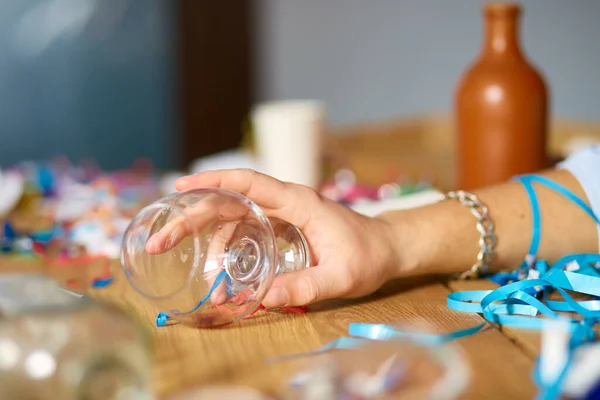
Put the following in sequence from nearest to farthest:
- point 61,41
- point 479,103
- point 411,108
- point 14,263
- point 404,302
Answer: point 404,302 → point 14,263 → point 479,103 → point 61,41 → point 411,108

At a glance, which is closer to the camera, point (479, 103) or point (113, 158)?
point (479, 103)

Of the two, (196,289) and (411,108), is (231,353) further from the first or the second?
(411,108)

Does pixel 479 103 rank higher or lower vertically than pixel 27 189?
higher

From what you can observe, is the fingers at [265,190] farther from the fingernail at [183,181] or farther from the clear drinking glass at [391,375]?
the clear drinking glass at [391,375]

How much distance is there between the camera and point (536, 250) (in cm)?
89

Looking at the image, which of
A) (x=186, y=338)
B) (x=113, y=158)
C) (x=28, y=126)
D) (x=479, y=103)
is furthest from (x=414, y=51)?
(x=186, y=338)

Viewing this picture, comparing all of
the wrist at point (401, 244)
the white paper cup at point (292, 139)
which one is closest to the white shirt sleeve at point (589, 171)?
the wrist at point (401, 244)

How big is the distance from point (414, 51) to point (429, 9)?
21 cm

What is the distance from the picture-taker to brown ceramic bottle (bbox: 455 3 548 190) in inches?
45.9

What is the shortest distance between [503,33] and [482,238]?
46 cm

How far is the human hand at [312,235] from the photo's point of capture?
0.74 m

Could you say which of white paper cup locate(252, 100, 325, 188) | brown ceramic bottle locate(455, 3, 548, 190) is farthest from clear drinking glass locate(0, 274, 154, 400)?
white paper cup locate(252, 100, 325, 188)

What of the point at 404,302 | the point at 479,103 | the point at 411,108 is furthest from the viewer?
the point at 411,108

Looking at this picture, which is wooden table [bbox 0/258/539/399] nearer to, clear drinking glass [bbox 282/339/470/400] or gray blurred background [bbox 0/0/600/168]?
clear drinking glass [bbox 282/339/470/400]
